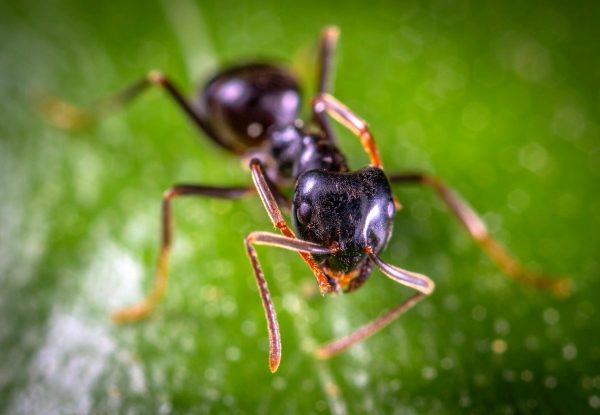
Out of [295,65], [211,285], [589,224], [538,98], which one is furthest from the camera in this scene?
[295,65]

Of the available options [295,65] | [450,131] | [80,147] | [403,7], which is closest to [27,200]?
[80,147]

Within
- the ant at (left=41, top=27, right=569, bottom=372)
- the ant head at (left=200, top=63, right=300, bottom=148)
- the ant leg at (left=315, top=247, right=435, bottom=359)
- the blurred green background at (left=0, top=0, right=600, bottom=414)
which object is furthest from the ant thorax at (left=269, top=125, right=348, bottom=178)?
the ant leg at (left=315, top=247, right=435, bottom=359)

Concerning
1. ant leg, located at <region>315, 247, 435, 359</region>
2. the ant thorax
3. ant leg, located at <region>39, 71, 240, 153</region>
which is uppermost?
Result: ant leg, located at <region>39, 71, 240, 153</region>

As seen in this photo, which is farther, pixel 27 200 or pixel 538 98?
pixel 538 98

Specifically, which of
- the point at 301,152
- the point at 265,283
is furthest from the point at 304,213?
the point at 301,152

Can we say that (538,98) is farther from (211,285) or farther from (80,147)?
(80,147)

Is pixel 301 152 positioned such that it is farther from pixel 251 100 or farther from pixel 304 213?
pixel 304 213

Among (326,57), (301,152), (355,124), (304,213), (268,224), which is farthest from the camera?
(326,57)

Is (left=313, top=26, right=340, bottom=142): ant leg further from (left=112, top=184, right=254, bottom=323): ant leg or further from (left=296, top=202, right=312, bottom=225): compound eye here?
(left=296, top=202, right=312, bottom=225): compound eye
